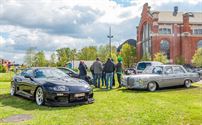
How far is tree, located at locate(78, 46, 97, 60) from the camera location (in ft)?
316

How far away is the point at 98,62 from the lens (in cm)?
1748

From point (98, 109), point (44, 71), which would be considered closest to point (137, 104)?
point (98, 109)

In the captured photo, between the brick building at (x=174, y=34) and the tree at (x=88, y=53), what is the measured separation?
943 inches

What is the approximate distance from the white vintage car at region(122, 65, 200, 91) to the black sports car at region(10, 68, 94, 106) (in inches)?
194

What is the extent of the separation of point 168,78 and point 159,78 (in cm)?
63

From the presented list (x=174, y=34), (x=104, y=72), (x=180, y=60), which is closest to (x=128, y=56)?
(x=174, y=34)

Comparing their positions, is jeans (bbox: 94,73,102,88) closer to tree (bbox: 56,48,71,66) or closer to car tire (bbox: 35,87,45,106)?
car tire (bbox: 35,87,45,106)

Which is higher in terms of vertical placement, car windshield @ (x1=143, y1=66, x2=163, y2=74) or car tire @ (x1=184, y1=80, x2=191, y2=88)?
car windshield @ (x1=143, y1=66, x2=163, y2=74)

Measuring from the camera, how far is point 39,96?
11180mm

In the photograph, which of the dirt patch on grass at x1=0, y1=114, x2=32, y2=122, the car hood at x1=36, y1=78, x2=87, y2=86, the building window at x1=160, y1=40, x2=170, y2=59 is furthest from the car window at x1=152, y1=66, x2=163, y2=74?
the building window at x1=160, y1=40, x2=170, y2=59

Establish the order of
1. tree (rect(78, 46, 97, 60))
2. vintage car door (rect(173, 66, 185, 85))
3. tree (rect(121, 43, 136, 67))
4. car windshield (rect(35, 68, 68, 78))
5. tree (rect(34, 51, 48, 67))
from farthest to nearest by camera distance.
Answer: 1. tree (rect(78, 46, 97, 60))
2. tree (rect(121, 43, 136, 67))
3. tree (rect(34, 51, 48, 67))
4. vintage car door (rect(173, 66, 185, 85))
5. car windshield (rect(35, 68, 68, 78))

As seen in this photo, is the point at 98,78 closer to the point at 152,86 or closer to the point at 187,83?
the point at 152,86

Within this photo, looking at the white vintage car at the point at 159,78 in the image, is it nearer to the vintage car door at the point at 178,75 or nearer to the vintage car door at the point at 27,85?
the vintage car door at the point at 178,75

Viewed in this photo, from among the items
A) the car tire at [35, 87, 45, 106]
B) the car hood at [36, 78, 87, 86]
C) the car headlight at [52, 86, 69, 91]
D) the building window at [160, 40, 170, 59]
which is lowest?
A: the car tire at [35, 87, 45, 106]
